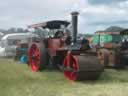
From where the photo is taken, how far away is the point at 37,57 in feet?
43.1

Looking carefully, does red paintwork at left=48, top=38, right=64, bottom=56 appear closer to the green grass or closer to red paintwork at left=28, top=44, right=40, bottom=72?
red paintwork at left=28, top=44, right=40, bottom=72

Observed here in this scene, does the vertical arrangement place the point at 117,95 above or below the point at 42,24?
below

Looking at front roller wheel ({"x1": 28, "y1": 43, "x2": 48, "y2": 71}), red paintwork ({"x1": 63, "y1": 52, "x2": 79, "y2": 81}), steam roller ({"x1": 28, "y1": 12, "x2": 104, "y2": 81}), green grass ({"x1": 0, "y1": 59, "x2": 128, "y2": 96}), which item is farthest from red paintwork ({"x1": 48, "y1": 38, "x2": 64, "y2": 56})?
red paintwork ({"x1": 63, "y1": 52, "x2": 79, "y2": 81})

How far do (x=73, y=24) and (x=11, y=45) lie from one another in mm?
10939

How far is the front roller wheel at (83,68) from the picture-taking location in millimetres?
10508

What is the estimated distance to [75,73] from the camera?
1074cm

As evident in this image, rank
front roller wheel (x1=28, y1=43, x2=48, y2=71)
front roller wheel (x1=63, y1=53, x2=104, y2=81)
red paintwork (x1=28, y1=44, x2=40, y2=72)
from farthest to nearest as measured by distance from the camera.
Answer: red paintwork (x1=28, y1=44, x2=40, y2=72) < front roller wheel (x1=28, y1=43, x2=48, y2=71) < front roller wheel (x1=63, y1=53, x2=104, y2=81)

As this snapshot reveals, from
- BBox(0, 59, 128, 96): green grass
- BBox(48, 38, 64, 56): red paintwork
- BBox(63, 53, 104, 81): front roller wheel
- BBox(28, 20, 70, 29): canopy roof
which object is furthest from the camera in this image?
BBox(28, 20, 70, 29): canopy roof

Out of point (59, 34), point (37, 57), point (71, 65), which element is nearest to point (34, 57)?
point (37, 57)

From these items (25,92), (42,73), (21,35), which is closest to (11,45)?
(21,35)

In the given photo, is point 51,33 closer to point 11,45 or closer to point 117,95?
point 117,95

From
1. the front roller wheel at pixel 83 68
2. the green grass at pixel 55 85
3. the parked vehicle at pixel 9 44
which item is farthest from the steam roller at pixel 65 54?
the parked vehicle at pixel 9 44

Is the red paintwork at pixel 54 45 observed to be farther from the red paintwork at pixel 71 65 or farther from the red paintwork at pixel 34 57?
the red paintwork at pixel 71 65

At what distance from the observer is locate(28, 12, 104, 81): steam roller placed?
1064 centimetres
